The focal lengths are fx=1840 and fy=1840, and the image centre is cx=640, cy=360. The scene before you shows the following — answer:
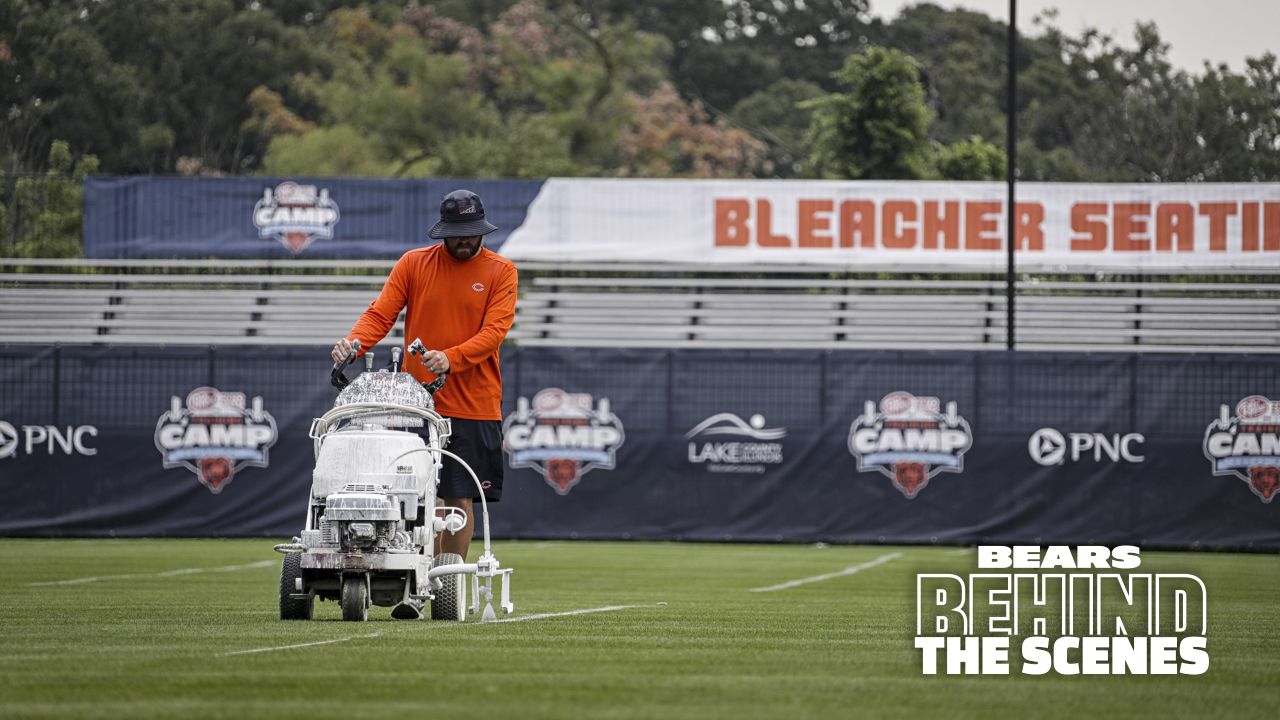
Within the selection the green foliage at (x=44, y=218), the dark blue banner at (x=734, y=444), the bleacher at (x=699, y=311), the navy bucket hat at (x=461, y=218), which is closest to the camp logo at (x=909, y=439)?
the dark blue banner at (x=734, y=444)

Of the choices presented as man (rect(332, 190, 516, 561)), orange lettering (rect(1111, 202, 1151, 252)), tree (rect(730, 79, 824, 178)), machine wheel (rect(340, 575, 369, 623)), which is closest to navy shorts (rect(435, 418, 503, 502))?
man (rect(332, 190, 516, 561))

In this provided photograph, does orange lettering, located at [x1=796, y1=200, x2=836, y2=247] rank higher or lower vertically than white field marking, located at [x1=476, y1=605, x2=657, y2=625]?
higher

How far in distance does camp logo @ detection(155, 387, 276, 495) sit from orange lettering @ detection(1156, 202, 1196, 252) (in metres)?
13.4

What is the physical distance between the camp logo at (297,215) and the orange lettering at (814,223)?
681 centimetres

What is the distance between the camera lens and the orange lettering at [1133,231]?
2656 centimetres

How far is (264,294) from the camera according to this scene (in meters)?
26.3

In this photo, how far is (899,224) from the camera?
26875 millimetres

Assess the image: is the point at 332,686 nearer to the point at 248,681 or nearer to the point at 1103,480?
the point at 248,681

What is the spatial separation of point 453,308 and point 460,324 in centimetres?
9

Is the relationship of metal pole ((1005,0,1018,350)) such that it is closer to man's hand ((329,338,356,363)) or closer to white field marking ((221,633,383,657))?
man's hand ((329,338,356,363))

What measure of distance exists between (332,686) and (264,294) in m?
20.7

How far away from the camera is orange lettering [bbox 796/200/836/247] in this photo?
26.9 meters

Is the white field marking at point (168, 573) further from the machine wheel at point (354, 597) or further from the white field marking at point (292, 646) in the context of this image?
the white field marking at point (292, 646)

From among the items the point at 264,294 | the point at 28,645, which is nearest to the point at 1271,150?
the point at 264,294
